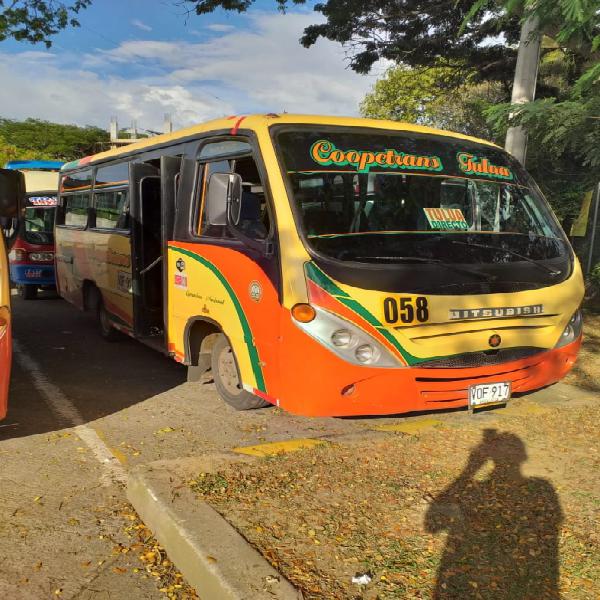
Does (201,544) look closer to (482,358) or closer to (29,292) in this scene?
(482,358)

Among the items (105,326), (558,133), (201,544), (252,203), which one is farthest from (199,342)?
(558,133)

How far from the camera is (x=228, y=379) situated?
5.22 meters

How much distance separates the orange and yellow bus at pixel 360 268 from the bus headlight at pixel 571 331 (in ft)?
0.07

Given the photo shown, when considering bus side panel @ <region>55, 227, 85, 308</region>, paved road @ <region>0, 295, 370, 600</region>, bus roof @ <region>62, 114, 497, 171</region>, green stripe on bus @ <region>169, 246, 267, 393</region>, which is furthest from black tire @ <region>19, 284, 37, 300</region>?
green stripe on bus @ <region>169, 246, 267, 393</region>

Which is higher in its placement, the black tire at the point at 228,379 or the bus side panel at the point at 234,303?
the bus side panel at the point at 234,303

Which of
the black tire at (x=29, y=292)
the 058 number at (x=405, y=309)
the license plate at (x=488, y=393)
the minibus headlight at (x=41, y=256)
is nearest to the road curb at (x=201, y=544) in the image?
the 058 number at (x=405, y=309)

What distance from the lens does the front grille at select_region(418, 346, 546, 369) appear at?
407cm

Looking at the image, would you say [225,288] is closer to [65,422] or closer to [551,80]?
[65,422]

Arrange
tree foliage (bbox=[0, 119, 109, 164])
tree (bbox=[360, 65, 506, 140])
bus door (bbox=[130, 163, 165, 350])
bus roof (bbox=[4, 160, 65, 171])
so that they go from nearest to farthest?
1. bus door (bbox=[130, 163, 165, 350])
2. bus roof (bbox=[4, 160, 65, 171])
3. tree (bbox=[360, 65, 506, 140])
4. tree foliage (bbox=[0, 119, 109, 164])

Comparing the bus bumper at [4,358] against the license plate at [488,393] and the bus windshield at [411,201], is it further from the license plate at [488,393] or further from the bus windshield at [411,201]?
the license plate at [488,393]

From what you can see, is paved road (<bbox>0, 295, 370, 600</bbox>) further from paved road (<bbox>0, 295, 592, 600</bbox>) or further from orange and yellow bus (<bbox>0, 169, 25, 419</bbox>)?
orange and yellow bus (<bbox>0, 169, 25, 419</bbox>)

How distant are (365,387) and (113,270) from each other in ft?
14.0

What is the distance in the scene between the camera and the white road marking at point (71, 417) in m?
4.14

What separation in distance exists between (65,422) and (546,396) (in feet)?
14.3
